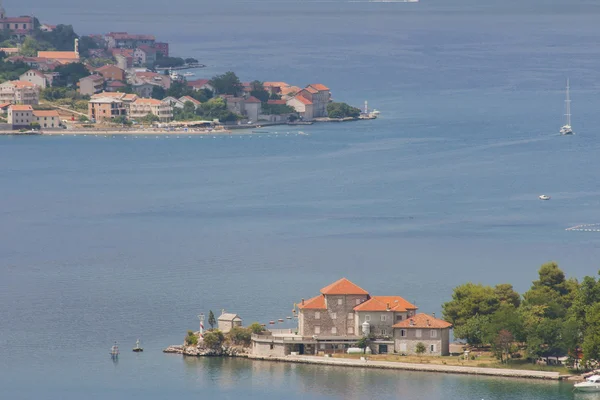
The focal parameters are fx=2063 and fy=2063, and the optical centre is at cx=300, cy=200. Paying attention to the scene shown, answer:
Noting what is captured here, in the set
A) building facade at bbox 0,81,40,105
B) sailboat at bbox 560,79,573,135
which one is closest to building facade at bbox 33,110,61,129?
building facade at bbox 0,81,40,105

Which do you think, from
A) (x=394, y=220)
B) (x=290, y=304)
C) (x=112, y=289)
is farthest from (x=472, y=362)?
(x=394, y=220)

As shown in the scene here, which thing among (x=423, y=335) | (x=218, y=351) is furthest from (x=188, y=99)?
(x=423, y=335)

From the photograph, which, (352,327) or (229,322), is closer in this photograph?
(352,327)

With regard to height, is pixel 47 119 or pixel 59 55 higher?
pixel 59 55

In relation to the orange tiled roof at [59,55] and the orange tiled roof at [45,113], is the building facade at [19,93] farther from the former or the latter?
the orange tiled roof at [59,55]

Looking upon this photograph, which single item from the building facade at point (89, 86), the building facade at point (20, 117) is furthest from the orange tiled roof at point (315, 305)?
the building facade at point (89, 86)

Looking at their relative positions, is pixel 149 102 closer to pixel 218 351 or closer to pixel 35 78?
pixel 35 78

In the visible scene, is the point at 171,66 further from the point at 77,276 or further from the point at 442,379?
the point at 442,379
